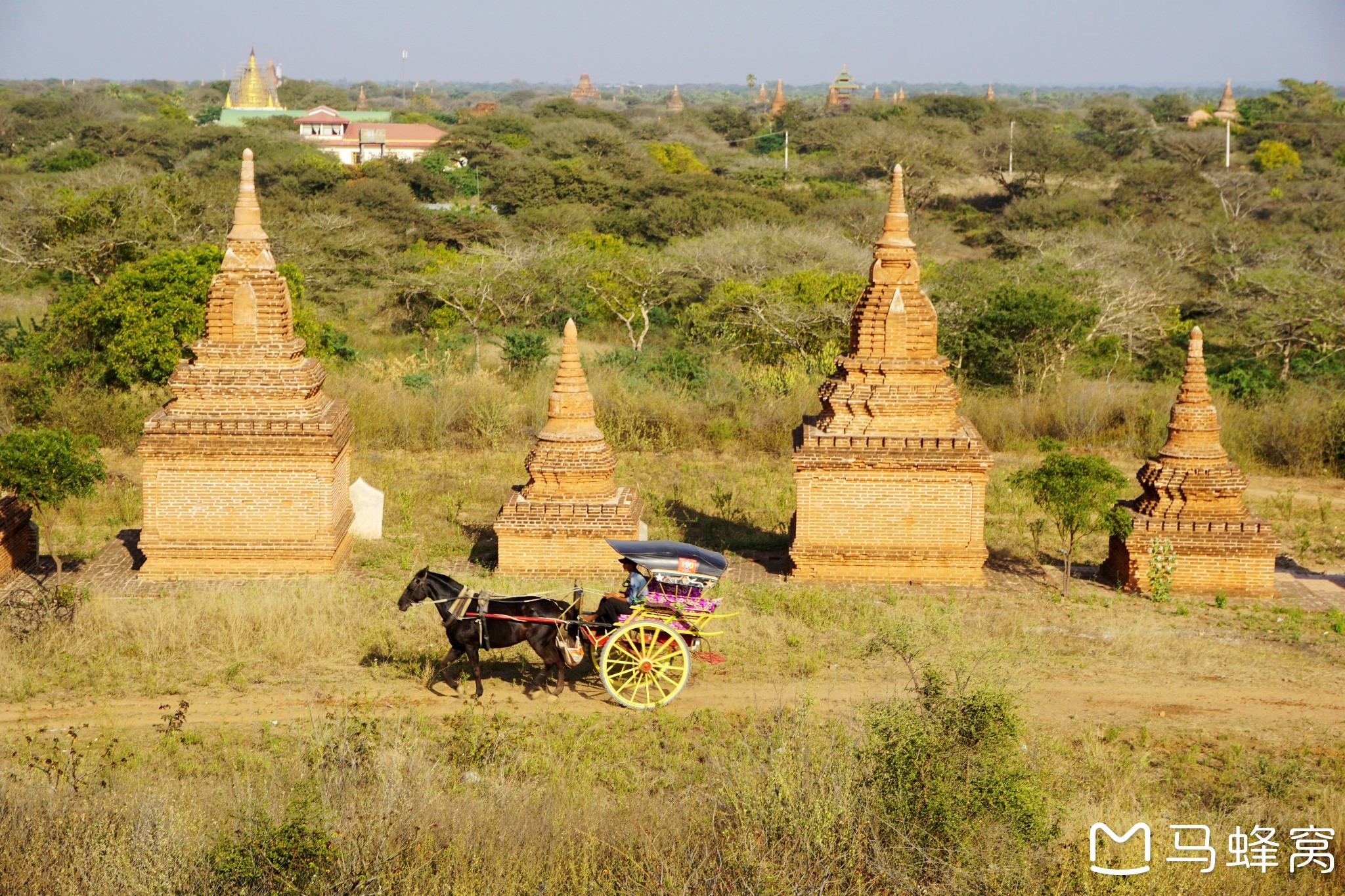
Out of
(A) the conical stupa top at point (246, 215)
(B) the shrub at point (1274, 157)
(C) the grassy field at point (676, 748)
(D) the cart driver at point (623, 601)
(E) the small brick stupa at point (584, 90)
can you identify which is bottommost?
(C) the grassy field at point (676, 748)

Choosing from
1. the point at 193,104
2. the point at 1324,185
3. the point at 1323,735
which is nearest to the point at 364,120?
the point at 193,104

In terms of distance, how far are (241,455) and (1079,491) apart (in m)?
9.00

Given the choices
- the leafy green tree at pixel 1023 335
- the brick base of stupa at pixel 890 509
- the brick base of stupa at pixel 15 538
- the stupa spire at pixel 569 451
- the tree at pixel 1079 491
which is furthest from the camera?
the leafy green tree at pixel 1023 335

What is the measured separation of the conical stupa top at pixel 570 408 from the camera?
51.4 feet

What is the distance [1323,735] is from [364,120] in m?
94.1

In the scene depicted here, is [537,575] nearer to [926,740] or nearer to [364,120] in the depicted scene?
[926,740]

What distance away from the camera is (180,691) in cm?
1194

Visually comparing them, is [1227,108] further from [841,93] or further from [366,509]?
[366,509]

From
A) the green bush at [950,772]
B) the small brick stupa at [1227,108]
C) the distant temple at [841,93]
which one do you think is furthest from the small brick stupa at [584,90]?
the green bush at [950,772]

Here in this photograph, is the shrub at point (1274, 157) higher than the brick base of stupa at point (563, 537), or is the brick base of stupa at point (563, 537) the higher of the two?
the shrub at point (1274, 157)

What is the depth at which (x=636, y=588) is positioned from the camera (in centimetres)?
1190

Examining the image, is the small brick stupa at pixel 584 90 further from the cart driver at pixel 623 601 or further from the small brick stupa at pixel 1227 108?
the cart driver at pixel 623 601

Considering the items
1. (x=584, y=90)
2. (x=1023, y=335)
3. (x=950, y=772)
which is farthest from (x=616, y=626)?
(x=584, y=90)

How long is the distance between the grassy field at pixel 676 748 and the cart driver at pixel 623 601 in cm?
73
